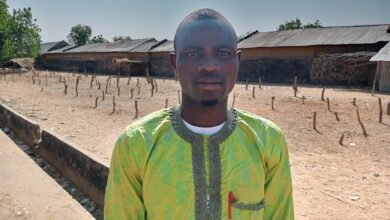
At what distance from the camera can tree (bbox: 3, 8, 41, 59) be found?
4903 cm

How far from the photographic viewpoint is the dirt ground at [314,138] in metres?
5.55

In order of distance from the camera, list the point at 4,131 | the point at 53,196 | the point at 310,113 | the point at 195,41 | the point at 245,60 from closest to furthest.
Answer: the point at 195,41 → the point at 53,196 → the point at 4,131 → the point at 310,113 → the point at 245,60

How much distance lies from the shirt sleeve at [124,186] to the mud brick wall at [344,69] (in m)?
25.7

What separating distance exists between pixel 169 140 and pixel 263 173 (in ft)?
1.58

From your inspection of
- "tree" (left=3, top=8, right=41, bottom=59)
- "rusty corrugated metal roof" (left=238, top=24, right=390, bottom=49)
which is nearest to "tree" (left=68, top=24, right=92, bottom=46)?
"tree" (left=3, top=8, right=41, bottom=59)

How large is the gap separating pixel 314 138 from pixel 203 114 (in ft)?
29.0

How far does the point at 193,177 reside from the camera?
5.24 feet

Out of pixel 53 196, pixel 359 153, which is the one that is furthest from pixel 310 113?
pixel 53 196

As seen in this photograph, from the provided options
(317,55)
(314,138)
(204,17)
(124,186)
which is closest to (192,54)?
(204,17)

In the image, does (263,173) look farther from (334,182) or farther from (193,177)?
Answer: (334,182)

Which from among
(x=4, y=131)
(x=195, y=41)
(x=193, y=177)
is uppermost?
(x=195, y=41)

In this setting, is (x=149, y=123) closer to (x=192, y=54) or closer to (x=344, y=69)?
(x=192, y=54)

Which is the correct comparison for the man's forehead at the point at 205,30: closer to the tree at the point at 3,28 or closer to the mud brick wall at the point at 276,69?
the mud brick wall at the point at 276,69

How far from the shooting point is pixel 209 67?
1517mm
